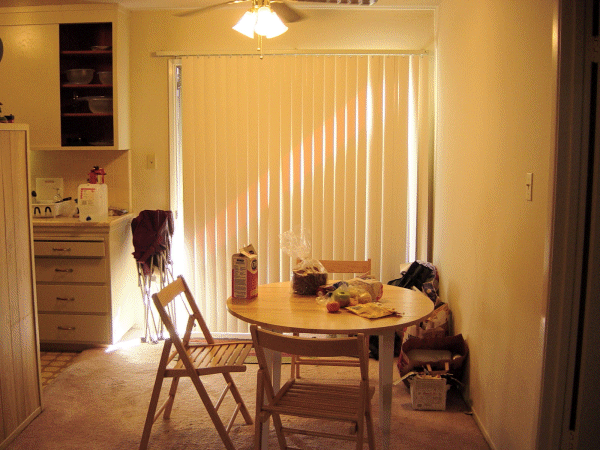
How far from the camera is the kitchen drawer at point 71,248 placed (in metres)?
4.12

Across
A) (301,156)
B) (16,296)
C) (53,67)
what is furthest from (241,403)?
(53,67)

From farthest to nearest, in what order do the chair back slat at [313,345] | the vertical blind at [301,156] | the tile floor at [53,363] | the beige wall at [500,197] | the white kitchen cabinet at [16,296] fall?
the vertical blind at [301,156] → the tile floor at [53,363] → the white kitchen cabinet at [16,296] → the beige wall at [500,197] → the chair back slat at [313,345]

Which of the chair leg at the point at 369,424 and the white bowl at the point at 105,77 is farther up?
the white bowl at the point at 105,77

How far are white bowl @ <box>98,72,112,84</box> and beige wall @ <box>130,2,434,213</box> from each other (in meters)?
0.17

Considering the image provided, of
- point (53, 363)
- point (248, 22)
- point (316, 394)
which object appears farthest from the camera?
point (53, 363)

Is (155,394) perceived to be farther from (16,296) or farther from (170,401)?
(16,296)

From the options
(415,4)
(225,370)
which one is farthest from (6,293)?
(415,4)

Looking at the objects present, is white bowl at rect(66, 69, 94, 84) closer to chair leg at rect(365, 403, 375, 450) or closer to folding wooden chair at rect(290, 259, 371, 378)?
folding wooden chair at rect(290, 259, 371, 378)

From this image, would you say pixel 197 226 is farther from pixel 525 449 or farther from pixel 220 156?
pixel 525 449

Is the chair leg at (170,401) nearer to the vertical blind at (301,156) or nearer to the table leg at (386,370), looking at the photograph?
the table leg at (386,370)

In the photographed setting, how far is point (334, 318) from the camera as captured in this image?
2.53 metres

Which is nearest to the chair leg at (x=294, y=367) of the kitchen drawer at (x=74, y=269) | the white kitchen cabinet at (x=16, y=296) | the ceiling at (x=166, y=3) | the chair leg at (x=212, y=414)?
the chair leg at (x=212, y=414)

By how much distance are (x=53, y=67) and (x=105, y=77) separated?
0.36 metres

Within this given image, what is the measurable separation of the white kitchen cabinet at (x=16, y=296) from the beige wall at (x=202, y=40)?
159cm
